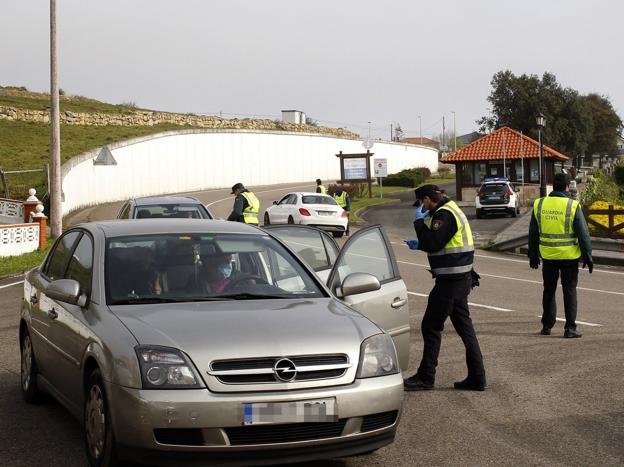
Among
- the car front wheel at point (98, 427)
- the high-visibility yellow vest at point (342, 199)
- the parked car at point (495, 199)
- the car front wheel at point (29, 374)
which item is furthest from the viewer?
the parked car at point (495, 199)

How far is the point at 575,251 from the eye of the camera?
11047mm

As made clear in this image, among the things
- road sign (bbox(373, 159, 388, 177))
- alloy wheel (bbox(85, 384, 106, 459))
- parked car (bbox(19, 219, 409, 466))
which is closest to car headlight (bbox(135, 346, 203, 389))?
parked car (bbox(19, 219, 409, 466))

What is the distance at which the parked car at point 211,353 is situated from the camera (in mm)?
5012

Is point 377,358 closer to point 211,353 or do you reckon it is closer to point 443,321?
point 211,353

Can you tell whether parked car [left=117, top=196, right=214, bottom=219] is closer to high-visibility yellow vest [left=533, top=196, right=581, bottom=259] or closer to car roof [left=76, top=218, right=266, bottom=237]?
high-visibility yellow vest [left=533, top=196, right=581, bottom=259]

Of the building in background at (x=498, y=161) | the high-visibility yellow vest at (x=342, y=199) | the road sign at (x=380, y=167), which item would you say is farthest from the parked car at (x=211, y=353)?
the building in background at (x=498, y=161)

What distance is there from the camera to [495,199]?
42125 millimetres

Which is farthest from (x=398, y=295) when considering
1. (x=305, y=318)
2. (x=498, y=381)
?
(x=305, y=318)

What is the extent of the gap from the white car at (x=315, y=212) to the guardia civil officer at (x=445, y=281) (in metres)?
20.7

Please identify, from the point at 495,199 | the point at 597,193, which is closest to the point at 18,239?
the point at 597,193

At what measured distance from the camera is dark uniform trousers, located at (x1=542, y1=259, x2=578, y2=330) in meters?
11.0

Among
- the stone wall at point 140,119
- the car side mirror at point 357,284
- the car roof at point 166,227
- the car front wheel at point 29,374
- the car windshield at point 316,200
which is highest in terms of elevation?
the stone wall at point 140,119

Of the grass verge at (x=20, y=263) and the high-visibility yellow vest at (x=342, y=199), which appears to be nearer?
the grass verge at (x=20, y=263)

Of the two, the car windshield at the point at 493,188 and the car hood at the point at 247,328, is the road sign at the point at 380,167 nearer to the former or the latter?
the car windshield at the point at 493,188
